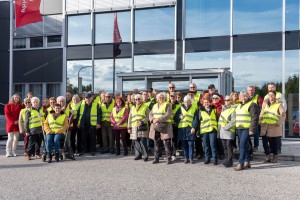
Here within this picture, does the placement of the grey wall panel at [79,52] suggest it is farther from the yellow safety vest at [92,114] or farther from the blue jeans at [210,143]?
the blue jeans at [210,143]

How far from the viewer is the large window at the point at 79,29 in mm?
17219

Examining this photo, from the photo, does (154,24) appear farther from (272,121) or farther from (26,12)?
(272,121)

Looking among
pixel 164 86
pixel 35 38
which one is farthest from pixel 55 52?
pixel 164 86

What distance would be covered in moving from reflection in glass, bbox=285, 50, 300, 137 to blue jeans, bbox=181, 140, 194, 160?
21.8 ft

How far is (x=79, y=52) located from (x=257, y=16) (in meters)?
8.31

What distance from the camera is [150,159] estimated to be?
9.62 meters

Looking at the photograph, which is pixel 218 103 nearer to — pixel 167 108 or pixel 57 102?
pixel 167 108

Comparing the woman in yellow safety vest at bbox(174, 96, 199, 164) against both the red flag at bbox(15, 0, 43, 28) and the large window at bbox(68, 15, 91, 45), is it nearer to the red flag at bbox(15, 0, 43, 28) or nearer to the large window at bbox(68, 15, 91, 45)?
the red flag at bbox(15, 0, 43, 28)

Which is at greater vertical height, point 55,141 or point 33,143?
point 55,141

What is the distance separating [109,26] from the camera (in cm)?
1689

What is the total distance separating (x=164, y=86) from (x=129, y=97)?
4.31 metres

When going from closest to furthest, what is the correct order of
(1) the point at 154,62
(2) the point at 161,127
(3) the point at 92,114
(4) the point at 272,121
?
1. (4) the point at 272,121
2. (2) the point at 161,127
3. (3) the point at 92,114
4. (1) the point at 154,62

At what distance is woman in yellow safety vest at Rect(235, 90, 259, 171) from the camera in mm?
8109

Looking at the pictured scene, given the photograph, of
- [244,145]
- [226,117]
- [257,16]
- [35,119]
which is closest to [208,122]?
[226,117]
